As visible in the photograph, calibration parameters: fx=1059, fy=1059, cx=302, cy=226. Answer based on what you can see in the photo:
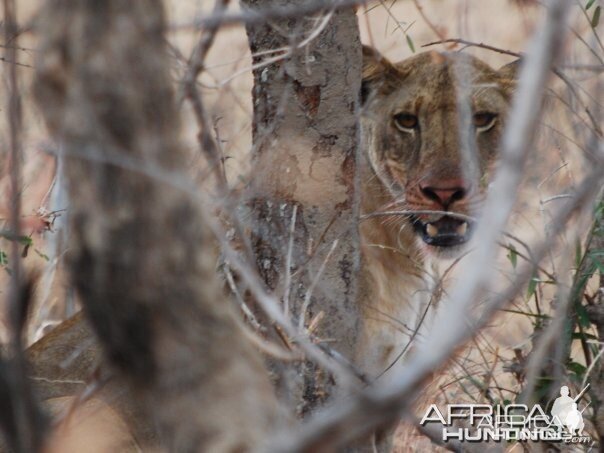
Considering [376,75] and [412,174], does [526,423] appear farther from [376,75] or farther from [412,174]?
[376,75]

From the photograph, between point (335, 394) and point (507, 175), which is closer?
point (507, 175)

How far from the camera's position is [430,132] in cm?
361

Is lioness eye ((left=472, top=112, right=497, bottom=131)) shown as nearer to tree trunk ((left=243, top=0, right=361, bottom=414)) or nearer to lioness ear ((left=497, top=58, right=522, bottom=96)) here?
lioness ear ((left=497, top=58, right=522, bottom=96))

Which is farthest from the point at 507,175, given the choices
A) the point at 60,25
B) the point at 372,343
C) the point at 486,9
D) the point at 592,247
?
the point at 486,9

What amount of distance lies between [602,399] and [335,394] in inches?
28.5

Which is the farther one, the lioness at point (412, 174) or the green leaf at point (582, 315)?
the lioness at point (412, 174)

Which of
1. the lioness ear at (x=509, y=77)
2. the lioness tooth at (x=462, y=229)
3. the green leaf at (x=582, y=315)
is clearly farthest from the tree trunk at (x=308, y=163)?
the lioness ear at (x=509, y=77)

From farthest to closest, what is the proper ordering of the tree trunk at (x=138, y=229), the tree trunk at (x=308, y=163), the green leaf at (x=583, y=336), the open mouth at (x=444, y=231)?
1. the open mouth at (x=444, y=231)
2. the green leaf at (x=583, y=336)
3. the tree trunk at (x=308, y=163)
4. the tree trunk at (x=138, y=229)

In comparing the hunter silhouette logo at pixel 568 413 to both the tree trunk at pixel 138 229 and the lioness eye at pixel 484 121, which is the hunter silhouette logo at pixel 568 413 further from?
the tree trunk at pixel 138 229

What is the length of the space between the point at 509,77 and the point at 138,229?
265 centimetres

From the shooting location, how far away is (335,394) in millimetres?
2936

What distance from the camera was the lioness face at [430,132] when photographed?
3.47 meters


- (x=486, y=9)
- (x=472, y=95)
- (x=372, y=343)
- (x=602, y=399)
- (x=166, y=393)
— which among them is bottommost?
(x=166, y=393)

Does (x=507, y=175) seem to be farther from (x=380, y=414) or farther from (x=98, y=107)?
(x=98, y=107)
